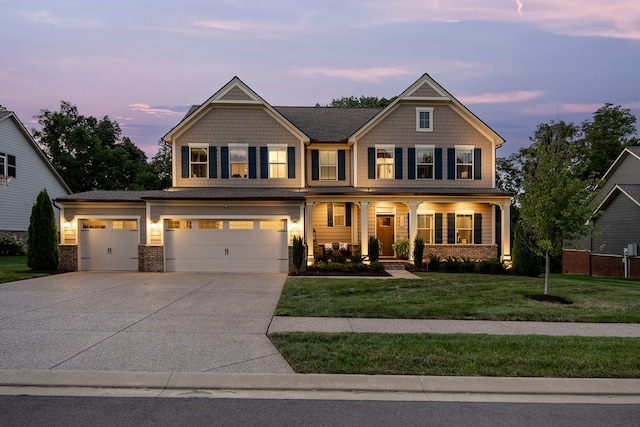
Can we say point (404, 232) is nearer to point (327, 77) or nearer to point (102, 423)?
point (102, 423)

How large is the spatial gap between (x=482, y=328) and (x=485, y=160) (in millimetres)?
14586

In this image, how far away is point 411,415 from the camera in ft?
13.9

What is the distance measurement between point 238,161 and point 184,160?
260 cm

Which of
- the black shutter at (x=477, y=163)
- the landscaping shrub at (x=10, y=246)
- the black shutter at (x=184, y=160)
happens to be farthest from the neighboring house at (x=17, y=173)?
the black shutter at (x=477, y=163)

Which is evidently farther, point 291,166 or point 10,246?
point 10,246

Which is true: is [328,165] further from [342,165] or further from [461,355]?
[461,355]

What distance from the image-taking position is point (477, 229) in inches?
796

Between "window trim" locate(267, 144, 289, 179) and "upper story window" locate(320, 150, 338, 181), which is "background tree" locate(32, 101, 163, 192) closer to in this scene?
"window trim" locate(267, 144, 289, 179)

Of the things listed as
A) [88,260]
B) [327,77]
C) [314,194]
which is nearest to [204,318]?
[314,194]

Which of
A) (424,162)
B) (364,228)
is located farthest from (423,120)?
(364,228)

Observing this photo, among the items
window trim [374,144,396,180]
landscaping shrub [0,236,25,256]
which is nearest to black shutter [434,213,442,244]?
window trim [374,144,396,180]

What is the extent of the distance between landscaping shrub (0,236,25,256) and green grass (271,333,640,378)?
24.9 metres

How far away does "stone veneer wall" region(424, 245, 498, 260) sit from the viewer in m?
20.0

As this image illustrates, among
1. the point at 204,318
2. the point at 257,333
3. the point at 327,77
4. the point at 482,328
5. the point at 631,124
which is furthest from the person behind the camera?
the point at 327,77
